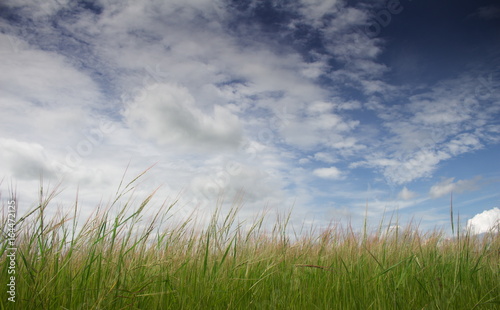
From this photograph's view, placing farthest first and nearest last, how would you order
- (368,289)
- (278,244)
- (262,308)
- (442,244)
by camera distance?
1. (442,244)
2. (278,244)
3. (368,289)
4. (262,308)

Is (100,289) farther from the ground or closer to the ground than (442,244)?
closer to the ground

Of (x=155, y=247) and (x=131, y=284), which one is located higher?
(x=155, y=247)

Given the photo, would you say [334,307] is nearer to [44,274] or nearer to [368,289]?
[368,289]

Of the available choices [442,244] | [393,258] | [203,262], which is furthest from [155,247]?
[442,244]

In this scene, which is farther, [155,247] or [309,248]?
[309,248]

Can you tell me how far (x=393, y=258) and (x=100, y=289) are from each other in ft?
10.7

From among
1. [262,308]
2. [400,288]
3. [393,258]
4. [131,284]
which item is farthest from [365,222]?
[131,284]

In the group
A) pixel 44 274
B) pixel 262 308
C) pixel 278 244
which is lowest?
pixel 262 308

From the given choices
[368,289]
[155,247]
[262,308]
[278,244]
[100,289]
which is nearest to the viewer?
[100,289]

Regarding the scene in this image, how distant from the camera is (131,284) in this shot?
2.65m

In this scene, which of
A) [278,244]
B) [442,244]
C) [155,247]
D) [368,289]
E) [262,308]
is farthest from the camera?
[442,244]

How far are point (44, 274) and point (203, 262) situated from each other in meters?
1.24

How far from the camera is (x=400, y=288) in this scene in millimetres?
3158

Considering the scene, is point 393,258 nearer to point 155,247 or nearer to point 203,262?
point 203,262
